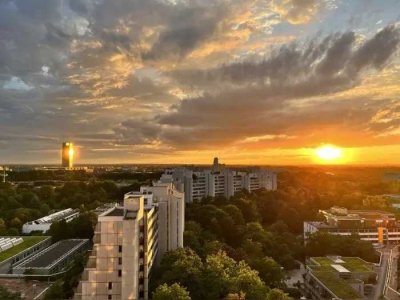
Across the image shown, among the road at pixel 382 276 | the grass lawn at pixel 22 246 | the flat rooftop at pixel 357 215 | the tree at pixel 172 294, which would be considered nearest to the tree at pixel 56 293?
the tree at pixel 172 294

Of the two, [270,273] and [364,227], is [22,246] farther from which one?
[364,227]

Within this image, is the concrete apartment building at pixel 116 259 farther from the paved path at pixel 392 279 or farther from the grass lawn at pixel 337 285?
the paved path at pixel 392 279

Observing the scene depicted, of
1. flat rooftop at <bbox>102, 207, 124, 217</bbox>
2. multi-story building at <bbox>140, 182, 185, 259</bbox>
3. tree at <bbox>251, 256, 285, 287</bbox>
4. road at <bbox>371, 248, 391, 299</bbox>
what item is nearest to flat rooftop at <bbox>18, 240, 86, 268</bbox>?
multi-story building at <bbox>140, 182, 185, 259</bbox>

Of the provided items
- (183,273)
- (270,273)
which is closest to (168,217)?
(183,273)

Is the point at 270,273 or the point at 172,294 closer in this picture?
the point at 172,294

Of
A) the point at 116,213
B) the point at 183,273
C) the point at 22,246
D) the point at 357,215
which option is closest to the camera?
the point at 116,213

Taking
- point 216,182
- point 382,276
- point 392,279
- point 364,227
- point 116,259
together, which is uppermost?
point 216,182
